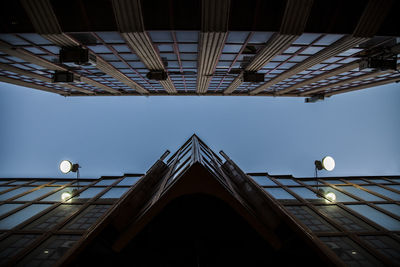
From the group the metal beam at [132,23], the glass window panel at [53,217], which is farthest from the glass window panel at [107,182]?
the metal beam at [132,23]

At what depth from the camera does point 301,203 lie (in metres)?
10.8

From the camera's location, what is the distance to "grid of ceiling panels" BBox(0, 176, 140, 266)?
725cm

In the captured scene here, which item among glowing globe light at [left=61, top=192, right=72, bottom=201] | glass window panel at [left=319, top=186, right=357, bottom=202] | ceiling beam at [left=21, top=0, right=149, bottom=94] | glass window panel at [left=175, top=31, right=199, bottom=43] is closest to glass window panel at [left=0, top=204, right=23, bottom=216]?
glowing globe light at [left=61, top=192, right=72, bottom=201]

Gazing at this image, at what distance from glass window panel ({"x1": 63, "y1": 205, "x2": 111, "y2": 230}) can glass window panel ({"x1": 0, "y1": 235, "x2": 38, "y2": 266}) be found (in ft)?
4.44

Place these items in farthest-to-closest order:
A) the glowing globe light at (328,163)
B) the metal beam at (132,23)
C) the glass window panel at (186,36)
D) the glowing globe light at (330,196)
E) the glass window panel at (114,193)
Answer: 1. the glass window panel at (114,193)
2. the glowing globe light at (330,196)
3. the glowing globe light at (328,163)
4. the glass window panel at (186,36)
5. the metal beam at (132,23)

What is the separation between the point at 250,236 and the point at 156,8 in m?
10.9

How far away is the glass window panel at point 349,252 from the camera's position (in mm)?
6676

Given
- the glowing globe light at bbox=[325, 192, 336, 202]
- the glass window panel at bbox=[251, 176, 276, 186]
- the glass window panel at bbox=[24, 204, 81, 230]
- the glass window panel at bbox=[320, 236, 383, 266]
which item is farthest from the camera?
the glass window panel at bbox=[251, 176, 276, 186]

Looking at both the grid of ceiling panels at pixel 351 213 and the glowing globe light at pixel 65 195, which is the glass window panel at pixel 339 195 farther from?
the glowing globe light at pixel 65 195

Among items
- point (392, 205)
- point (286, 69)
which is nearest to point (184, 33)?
point (286, 69)

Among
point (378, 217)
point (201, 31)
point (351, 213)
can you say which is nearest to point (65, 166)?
point (201, 31)

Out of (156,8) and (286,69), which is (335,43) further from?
(156,8)

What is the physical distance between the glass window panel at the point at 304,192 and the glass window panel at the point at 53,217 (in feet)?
45.3

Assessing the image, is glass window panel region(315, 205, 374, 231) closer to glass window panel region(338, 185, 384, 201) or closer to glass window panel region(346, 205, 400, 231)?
glass window panel region(346, 205, 400, 231)
